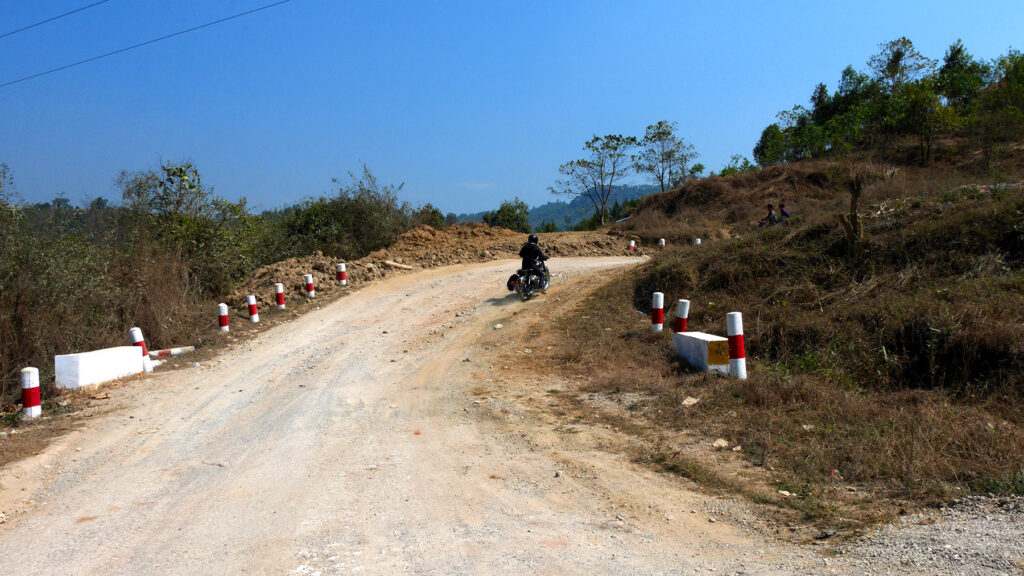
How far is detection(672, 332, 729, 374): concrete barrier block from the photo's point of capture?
8.58m

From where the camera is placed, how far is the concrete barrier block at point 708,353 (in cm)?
858

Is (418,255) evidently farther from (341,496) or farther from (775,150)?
(775,150)

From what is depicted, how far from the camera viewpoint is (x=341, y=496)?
5.25 m

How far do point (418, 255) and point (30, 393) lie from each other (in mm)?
14716

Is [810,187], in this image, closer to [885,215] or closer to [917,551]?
[885,215]

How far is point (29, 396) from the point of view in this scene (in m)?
8.31

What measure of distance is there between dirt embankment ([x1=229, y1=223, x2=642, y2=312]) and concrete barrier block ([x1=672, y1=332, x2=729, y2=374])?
11.6m

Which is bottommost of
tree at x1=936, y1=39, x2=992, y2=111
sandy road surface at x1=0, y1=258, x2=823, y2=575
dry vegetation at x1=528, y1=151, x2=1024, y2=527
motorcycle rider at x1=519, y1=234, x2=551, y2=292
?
sandy road surface at x1=0, y1=258, x2=823, y2=575

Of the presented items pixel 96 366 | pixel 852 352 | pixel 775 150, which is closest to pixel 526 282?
pixel 852 352

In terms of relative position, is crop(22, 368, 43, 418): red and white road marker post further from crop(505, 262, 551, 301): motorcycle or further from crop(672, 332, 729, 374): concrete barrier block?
crop(505, 262, 551, 301): motorcycle

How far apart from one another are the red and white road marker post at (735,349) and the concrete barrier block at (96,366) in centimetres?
959

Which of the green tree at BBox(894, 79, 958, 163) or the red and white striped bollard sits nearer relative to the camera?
the red and white striped bollard

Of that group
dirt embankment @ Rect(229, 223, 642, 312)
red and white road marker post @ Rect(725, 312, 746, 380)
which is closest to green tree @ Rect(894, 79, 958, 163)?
dirt embankment @ Rect(229, 223, 642, 312)

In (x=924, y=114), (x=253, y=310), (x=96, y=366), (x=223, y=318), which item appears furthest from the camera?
(x=924, y=114)
